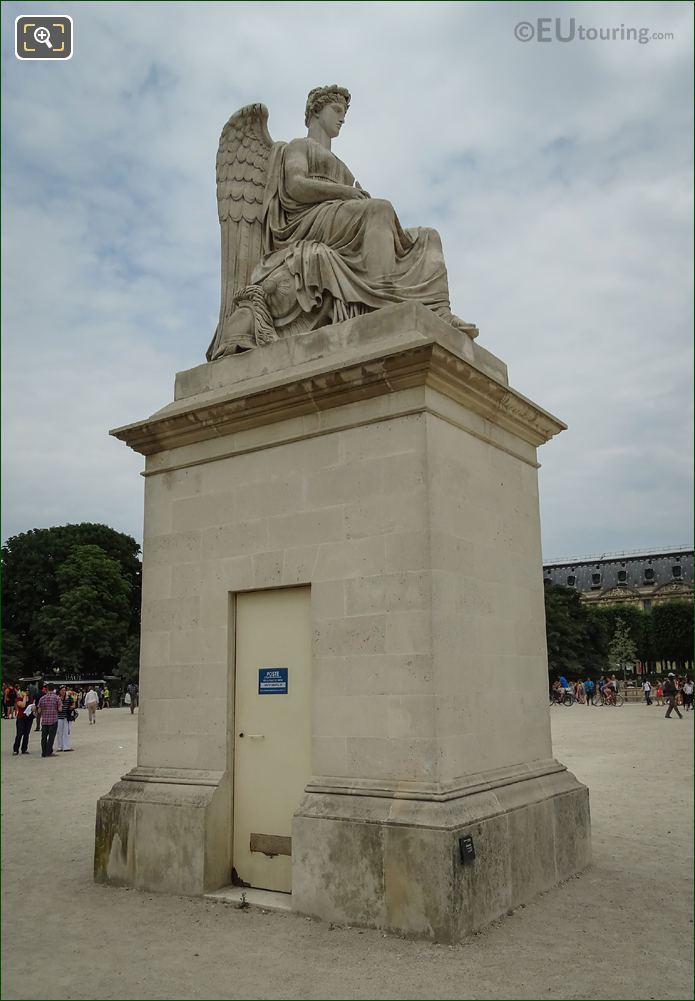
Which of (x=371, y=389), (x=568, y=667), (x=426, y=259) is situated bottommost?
(x=568, y=667)

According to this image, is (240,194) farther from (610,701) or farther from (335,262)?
(610,701)

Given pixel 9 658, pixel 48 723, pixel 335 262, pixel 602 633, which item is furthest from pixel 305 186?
pixel 602 633

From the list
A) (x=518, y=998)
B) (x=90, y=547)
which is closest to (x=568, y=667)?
(x=90, y=547)

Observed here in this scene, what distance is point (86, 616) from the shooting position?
167 feet

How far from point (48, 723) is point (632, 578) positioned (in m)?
115

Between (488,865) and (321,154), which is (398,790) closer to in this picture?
(488,865)

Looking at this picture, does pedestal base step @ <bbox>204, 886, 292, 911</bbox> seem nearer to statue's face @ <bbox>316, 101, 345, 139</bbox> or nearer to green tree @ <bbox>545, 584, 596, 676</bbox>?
statue's face @ <bbox>316, 101, 345, 139</bbox>

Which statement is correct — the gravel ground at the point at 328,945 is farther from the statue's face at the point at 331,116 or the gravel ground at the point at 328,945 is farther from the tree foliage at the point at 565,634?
the tree foliage at the point at 565,634

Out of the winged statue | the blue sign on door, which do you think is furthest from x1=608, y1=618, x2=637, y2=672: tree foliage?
the blue sign on door

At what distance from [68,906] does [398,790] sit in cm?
329

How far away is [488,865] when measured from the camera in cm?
688

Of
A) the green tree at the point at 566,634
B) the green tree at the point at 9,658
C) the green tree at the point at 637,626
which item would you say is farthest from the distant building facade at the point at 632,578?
the green tree at the point at 9,658

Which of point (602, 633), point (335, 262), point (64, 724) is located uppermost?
point (335, 262)

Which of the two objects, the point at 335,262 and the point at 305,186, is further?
the point at 305,186
